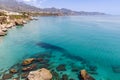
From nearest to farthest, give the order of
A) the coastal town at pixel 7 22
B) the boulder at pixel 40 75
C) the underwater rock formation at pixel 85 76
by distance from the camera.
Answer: the boulder at pixel 40 75, the underwater rock formation at pixel 85 76, the coastal town at pixel 7 22

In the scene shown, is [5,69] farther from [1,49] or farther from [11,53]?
[1,49]

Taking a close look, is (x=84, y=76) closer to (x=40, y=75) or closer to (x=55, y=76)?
(x=55, y=76)

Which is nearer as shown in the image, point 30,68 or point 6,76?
point 6,76

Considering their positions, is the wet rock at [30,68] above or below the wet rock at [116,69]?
below

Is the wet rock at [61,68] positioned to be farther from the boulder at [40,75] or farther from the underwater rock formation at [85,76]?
the underwater rock formation at [85,76]

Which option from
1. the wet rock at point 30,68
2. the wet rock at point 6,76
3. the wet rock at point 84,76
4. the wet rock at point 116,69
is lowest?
the wet rock at point 6,76

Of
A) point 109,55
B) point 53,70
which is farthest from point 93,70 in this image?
point 109,55

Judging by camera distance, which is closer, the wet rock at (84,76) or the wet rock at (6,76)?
the wet rock at (84,76)

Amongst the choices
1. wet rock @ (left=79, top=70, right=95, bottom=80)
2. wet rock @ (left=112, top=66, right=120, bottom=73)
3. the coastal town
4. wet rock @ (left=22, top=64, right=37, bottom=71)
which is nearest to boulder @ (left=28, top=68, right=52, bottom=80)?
wet rock @ (left=22, top=64, right=37, bottom=71)

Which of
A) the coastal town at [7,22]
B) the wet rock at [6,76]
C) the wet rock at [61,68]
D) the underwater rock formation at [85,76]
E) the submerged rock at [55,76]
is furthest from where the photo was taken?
the coastal town at [7,22]

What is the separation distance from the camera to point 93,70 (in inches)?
1188

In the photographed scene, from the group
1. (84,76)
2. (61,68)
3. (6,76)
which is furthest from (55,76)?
(6,76)

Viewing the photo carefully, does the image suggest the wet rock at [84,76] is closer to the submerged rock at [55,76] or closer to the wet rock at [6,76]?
the submerged rock at [55,76]

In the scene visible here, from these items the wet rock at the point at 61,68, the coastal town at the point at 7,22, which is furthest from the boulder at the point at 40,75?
the coastal town at the point at 7,22
